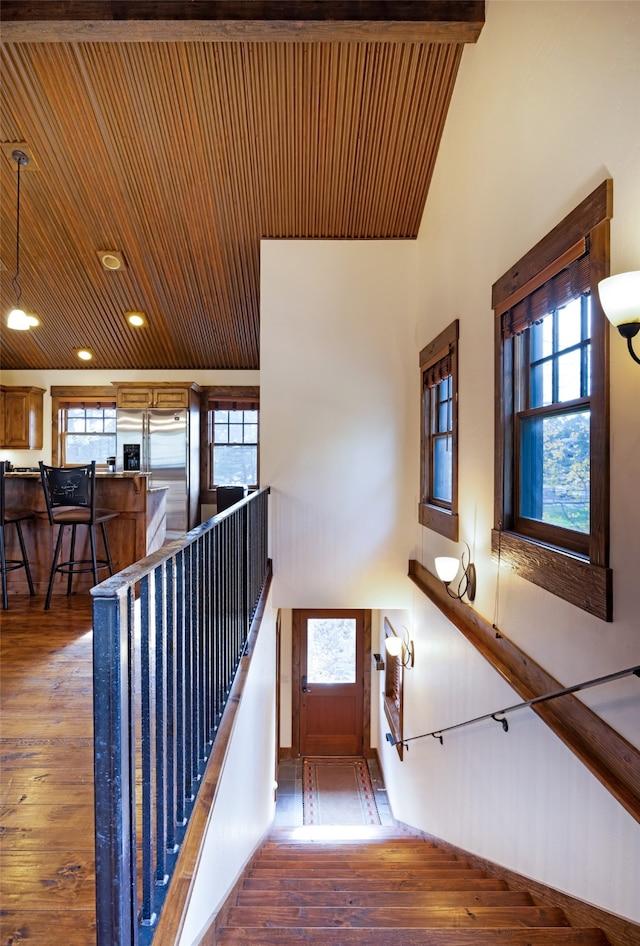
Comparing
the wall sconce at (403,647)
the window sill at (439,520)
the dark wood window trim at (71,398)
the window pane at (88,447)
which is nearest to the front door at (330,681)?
the wall sconce at (403,647)

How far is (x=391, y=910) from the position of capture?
215 centimetres

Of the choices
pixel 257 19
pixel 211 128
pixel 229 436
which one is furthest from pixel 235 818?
pixel 229 436

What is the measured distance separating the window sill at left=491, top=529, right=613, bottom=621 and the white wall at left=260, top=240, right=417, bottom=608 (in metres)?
2.22

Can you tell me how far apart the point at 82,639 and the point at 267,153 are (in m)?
4.14

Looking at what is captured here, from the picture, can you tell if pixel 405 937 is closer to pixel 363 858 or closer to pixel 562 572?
pixel 562 572

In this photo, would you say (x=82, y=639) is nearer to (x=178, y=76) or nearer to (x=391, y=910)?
(x=391, y=910)

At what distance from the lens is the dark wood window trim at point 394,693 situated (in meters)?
4.98

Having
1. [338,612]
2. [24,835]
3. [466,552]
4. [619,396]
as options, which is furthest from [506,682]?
[338,612]

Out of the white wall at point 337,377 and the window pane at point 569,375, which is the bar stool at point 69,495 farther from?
the window pane at point 569,375

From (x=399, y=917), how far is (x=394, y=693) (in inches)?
141

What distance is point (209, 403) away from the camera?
757 cm

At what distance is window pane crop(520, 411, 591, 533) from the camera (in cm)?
199

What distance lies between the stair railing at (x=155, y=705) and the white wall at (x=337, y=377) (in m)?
2.37

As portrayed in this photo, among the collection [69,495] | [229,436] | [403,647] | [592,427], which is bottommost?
[403,647]
